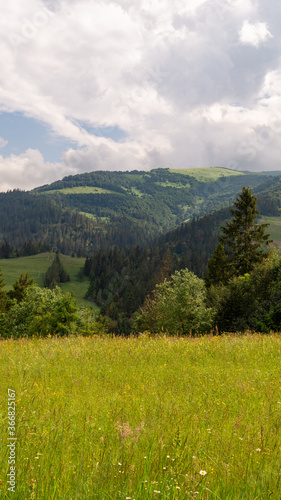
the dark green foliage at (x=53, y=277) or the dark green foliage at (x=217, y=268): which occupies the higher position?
the dark green foliage at (x=217, y=268)

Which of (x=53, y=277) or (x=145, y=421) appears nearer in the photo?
(x=145, y=421)

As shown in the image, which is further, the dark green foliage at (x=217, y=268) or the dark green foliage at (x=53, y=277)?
the dark green foliage at (x=53, y=277)

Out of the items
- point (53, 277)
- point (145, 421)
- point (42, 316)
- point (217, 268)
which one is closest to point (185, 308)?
point (42, 316)

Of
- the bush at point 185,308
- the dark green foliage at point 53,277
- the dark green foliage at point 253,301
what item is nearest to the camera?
the dark green foliage at point 253,301

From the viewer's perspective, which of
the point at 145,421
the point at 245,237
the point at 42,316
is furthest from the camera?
the point at 245,237

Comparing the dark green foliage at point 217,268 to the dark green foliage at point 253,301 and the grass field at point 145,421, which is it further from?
the grass field at point 145,421

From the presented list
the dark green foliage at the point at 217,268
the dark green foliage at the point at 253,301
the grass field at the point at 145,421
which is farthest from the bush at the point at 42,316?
the dark green foliage at the point at 217,268

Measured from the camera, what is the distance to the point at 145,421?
483 cm

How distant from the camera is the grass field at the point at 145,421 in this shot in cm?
300

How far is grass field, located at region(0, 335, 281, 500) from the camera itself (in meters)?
3.00

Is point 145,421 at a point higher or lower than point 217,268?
higher

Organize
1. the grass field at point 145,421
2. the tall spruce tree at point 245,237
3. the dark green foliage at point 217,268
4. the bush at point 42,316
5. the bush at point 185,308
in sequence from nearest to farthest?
1. the grass field at point 145,421
2. the bush at point 185,308
3. the bush at point 42,316
4. the tall spruce tree at point 245,237
5. the dark green foliage at point 217,268

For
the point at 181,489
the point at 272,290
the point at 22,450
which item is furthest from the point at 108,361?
the point at 272,290

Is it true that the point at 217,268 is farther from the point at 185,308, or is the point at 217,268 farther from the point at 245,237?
the point at 185,308
